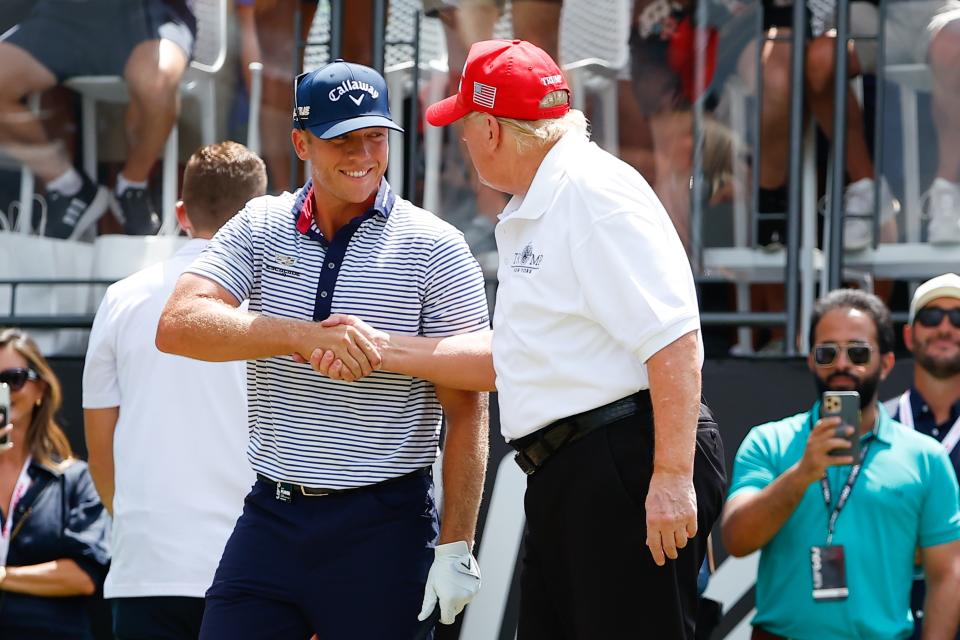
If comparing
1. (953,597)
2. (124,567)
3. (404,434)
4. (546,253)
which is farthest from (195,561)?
(953,597)

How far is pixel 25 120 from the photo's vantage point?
210 inches

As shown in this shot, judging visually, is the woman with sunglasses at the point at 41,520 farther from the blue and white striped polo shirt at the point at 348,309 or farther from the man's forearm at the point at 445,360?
the man's forearm at the point at 445,360

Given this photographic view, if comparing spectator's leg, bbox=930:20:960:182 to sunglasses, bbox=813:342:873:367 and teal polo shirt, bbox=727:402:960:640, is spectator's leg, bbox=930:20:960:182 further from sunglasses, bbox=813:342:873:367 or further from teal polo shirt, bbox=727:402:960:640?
teal polo shirt, bbox=727:402:960:640

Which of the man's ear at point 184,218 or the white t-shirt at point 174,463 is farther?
the man's ear at point 184,218

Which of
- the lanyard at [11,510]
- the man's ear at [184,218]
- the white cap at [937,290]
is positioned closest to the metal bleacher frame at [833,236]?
the white cap at [937,290]

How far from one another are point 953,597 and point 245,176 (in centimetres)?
225

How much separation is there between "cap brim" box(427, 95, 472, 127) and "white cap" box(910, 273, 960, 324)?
1.96 metres

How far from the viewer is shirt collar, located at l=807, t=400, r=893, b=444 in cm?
399

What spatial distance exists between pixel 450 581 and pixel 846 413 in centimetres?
141

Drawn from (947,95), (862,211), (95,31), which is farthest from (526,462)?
(95,31)

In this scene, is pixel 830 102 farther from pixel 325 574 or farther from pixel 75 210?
pixel 75 210

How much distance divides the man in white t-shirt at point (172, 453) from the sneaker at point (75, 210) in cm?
169

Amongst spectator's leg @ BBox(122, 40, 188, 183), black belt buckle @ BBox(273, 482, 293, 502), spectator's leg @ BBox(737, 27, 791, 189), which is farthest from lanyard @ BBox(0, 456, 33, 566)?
spectator's leg @ BBox(737, 27, 791, 189)

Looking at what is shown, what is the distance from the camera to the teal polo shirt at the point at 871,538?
3.79m
